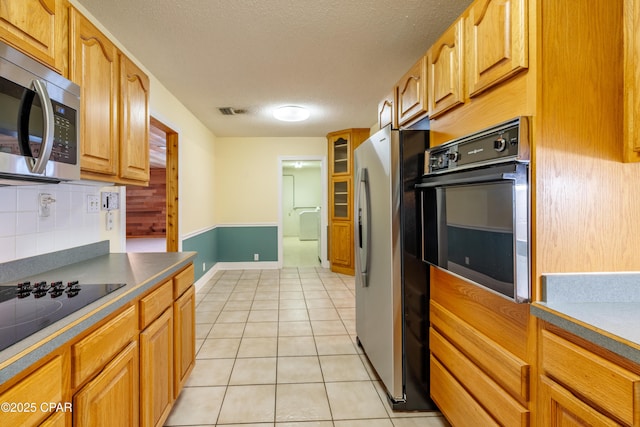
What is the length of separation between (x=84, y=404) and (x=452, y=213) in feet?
5.05

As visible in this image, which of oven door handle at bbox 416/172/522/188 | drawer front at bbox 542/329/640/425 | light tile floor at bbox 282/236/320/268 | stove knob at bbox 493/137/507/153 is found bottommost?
light tile floor at bbox 282/236/320/268

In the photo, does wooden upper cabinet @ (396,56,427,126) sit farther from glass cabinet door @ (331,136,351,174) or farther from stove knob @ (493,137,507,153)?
glass cabinet door @ (331,136,351,174)

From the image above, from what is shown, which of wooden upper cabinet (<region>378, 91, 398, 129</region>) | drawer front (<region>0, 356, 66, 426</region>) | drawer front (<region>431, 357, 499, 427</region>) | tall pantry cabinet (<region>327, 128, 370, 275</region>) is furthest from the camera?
tall pantry cabinet (<region>327, 128, 370, 275</region>)

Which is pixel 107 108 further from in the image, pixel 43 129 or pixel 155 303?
pixel 155 303

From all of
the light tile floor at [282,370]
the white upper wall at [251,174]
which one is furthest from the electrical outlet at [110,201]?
the white upper wall at [251,174]

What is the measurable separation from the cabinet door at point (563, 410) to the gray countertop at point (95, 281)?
4.72 feet

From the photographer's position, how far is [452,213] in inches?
55.5

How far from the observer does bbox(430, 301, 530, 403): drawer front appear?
1050 mm

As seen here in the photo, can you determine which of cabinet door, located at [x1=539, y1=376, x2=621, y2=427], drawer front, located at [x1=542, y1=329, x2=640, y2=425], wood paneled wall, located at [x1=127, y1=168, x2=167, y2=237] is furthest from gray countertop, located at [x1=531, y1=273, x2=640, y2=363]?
wood paneled wall, located at [x1=127, y1=168, x2=167, y2=237]

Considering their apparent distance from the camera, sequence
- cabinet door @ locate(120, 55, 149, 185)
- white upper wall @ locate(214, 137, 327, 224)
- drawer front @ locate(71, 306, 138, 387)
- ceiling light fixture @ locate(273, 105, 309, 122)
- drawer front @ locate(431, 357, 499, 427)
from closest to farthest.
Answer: drawer front @ locate(71, 306, 138, 387)
drawer front @ locate(431, 357, 499, 427)
cabinet door @ locate(120, 55, 149, 185)
ceiling light fixture @ locate(273, 105, 309, 122)
white upper wall @ locate(214, 137, 327, 224)

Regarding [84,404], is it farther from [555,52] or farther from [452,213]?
[555,52]

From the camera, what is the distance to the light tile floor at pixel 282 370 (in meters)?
1.72

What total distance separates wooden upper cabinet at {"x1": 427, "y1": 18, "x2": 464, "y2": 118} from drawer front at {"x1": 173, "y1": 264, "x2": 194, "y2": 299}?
1713mm

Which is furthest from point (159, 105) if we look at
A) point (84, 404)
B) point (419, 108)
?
point (84, 404)
